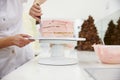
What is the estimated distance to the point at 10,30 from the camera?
1298mm

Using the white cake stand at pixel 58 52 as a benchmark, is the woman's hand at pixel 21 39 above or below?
above

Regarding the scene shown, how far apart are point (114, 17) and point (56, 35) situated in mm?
1972

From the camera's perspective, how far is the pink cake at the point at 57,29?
3.48 ft

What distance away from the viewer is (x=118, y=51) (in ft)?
3.59

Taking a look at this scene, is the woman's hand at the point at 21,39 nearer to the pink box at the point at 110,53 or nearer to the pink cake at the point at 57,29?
the pink cake at the point at 57,29

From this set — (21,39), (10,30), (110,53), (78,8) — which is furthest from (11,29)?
(78,8)

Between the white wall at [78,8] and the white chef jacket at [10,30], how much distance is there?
160 centimetres

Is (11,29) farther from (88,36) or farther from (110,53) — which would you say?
(88,36)

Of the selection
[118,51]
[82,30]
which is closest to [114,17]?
[82,30]

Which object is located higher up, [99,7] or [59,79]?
[99,7]

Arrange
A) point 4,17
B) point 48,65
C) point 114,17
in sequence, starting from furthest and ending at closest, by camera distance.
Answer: point 114,17 < point 4,17 < point 48,65

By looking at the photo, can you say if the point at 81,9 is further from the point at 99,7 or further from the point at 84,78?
the point at 84,78

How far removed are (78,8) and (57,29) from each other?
6.43ft

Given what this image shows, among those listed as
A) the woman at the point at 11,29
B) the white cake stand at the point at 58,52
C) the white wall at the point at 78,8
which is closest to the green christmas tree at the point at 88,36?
the woman at the point at 11,29
